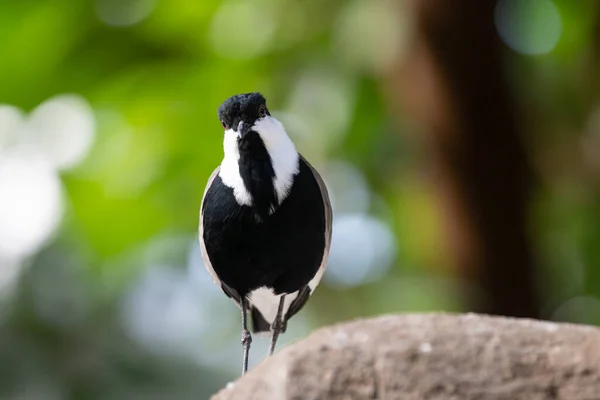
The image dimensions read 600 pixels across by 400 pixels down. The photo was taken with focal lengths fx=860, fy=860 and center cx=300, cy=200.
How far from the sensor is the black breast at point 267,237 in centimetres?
179

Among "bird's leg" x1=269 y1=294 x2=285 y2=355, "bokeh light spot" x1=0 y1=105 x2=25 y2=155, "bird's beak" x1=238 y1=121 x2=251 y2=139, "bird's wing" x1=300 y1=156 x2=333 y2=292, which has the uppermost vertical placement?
"bokeh light spot" x1=0 y1=105 x2=25 y2=155

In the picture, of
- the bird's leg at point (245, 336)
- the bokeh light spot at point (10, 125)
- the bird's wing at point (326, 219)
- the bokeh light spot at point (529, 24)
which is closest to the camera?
the bird's wing at point (326, 219)

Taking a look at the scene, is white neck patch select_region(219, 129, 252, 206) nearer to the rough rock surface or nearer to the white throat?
the white throat

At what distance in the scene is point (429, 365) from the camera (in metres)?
1.85

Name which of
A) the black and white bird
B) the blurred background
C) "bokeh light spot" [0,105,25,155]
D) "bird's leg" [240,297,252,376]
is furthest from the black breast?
A: "bokeh light spot" [0,105,25,155]

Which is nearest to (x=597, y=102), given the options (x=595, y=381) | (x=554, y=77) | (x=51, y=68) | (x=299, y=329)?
(x=554, y=77)

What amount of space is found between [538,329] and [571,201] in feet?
12.2

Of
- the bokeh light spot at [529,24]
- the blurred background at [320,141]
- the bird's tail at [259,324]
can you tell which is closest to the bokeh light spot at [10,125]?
the blurred background at [320,141]

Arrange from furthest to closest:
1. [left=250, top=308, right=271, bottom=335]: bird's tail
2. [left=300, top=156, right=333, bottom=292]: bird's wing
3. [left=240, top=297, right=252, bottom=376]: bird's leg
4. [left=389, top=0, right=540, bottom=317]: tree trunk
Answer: [left=389, top=0, right=540, bottom=317]: tree trunk < [left=250, top=308, right=271, bottom=335]: bird's tail < [left=240, top=297, right=252, bottom=376]: bird's leg < [left=300, top=156, right=333, bottom=292]: bird's wing

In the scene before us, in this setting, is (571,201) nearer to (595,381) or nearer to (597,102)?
(597,102)

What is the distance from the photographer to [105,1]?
4.78 m

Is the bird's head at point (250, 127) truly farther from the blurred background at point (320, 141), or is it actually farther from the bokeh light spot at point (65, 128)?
the bokeh light spot at point (65, 128)

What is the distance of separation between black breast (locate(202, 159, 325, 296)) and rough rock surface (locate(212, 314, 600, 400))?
0.61 ft

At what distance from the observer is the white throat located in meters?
1.79
